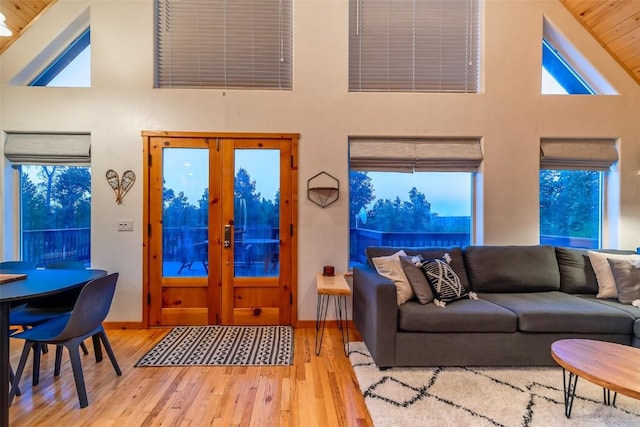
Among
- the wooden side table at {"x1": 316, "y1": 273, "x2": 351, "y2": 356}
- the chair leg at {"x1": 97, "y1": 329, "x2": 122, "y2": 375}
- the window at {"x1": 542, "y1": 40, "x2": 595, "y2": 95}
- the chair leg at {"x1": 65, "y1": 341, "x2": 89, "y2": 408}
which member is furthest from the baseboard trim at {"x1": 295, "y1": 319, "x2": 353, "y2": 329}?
the window at {"x1": 542, "y1": 40, "x2": 595, "y2": 95}

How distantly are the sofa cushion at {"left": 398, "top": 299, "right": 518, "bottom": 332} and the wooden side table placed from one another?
22.2 inches

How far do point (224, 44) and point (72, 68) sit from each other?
69.8 inches

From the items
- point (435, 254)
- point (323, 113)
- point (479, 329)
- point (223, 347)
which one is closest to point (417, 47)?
point (323, 113)

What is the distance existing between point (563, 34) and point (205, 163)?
4276mm

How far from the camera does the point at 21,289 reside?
188 centimetres

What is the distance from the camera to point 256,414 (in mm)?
1905

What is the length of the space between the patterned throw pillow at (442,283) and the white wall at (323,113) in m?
0.97

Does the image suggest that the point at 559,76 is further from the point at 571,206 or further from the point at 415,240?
the point at 415,240

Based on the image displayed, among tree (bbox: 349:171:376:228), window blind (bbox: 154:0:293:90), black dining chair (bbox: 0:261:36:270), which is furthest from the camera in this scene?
tree (bbox: 349:171:376:228)

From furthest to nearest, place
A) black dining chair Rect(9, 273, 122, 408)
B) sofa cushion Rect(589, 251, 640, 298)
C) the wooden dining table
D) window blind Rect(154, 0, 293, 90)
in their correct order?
window blind Rect(154, 0, 293, 90) < sofa cushion Rect(589, 251, 640, 298) < black dining chair Rect(9, 273, 122, 408) < the wooden dining table

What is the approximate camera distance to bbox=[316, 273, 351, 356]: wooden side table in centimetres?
271

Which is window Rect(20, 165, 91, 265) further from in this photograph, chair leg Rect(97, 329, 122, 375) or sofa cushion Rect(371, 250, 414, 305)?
sofa cushion Rect(371, 250, 414, 305)

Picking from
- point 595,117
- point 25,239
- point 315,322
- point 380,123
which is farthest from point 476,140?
point 25,239

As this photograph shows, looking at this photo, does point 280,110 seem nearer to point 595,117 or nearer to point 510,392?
point 510,392
